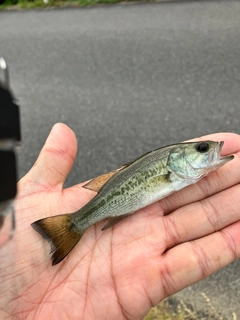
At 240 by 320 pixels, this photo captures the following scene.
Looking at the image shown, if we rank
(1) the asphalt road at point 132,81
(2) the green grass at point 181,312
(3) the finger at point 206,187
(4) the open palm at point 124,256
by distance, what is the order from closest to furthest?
1. (4) the open palm at point 124,256
2. (3) the finger at point 206,187
3. (2) the green grass at point 181,312
4. (1) the asphalt road at point 132,81

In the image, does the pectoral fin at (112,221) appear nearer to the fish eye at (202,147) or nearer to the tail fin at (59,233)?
the tail fin at (59,233)

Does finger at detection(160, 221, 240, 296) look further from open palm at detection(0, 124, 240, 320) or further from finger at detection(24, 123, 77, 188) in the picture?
finger at detection(24, 123, 77, 188)

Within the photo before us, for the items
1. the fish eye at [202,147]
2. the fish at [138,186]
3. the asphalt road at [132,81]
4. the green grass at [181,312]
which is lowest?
the green grass at [181,312]

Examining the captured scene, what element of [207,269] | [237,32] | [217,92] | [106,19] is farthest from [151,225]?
[106,19]

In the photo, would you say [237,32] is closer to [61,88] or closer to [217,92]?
[217,92]

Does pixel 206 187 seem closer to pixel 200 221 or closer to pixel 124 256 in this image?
pixel 200 221

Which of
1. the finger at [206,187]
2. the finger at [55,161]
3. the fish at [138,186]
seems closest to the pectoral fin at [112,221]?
the fish at [138,186]
